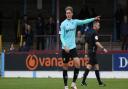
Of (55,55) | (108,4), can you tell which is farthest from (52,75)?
(108,4)

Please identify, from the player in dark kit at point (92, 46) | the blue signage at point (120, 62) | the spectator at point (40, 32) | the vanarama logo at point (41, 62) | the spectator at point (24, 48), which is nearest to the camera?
the player in dark kit at point (92, 46)

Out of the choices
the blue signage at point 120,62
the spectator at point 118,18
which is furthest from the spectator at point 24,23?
the blue signage at point 120,62

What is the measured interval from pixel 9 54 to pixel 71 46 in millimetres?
10049

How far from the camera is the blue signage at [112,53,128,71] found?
24.4 meters

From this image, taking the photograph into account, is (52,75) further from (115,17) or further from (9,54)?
(115,17)

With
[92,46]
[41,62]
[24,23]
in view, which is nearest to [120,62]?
[41,62]

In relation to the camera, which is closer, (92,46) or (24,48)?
(92,46)

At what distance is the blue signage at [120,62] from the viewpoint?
24436 millimetres

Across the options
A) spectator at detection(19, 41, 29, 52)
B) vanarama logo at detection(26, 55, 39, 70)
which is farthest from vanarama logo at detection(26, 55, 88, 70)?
spectator at detection(19, 41, 29, 52)

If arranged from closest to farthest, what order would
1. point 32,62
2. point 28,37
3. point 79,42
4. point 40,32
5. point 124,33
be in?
point 32,62
point 79,42
point 28,37
point 40,32
point 124,33

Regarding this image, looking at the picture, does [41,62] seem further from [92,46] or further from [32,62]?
[92,46]

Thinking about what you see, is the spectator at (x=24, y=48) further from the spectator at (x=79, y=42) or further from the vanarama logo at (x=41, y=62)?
the spectator at (x=79, y=42)

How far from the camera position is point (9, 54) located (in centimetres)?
2497

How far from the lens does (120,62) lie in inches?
965
